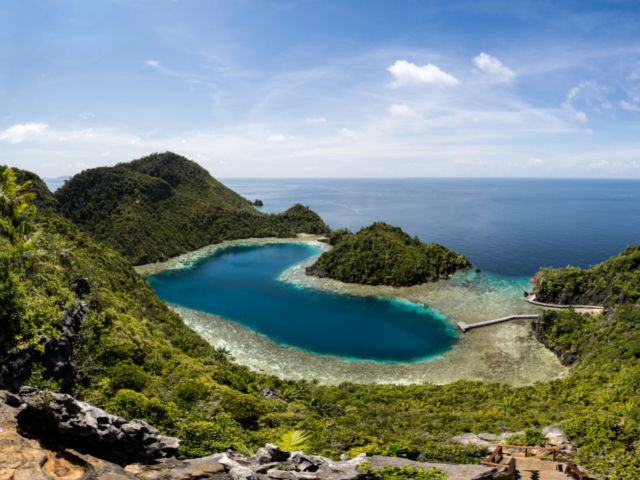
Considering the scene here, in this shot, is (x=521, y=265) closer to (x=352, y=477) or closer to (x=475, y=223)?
(x=475, y=223)

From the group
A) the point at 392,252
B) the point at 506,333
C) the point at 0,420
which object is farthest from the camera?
the point at 392,252

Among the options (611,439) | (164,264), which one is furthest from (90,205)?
(611,439)

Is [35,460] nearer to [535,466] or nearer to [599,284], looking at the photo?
[535,466]

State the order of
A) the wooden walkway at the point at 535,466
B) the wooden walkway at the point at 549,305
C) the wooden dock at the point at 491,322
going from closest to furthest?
the wooden walkway at the point at 535,466
the wooden dock at the point at 491,322
the wooden walkway at the point at 549,305

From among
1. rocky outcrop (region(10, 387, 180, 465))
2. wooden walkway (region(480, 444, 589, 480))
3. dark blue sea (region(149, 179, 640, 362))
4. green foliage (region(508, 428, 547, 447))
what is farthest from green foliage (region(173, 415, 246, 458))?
dark blue sea (region(149, 179, 640, 362))

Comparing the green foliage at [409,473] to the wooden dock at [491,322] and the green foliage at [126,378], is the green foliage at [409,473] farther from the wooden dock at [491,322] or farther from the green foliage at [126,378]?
the wooden dock at [491,322]

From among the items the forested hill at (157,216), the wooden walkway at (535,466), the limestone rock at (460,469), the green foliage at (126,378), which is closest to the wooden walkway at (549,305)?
the wooden walkway at (535,466)

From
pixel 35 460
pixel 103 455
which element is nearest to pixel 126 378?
pixel 103 455
